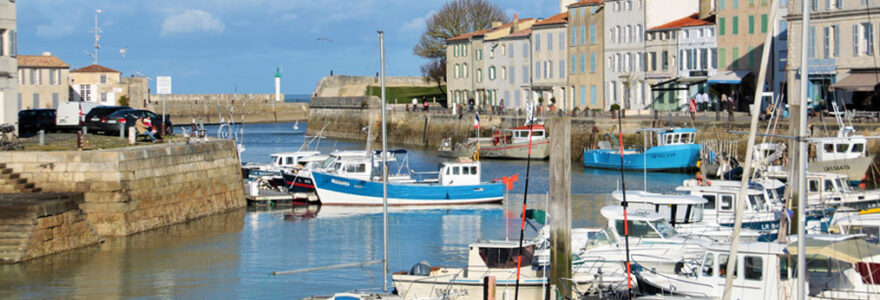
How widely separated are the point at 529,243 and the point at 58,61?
161ft

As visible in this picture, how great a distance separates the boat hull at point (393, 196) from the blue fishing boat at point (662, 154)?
1102 centimetres

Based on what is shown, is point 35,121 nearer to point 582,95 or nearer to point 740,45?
point 740,45

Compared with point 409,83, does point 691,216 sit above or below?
below

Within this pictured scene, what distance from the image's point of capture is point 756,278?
59.5ft

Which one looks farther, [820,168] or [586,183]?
[586,183]

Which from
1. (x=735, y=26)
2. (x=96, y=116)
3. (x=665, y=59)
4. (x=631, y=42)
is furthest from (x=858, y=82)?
(x=96, y=116)

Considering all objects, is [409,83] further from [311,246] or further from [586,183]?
[311,246]

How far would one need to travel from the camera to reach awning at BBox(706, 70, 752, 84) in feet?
194

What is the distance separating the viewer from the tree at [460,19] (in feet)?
325

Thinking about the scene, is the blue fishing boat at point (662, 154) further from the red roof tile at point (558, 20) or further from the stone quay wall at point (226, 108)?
the stone quay wall at point (226, 108)

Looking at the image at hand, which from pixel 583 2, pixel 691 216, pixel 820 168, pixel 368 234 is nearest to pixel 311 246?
pixel 368 234

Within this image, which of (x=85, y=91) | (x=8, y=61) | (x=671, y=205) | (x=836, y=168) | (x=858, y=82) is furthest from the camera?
(x=85, y=91)

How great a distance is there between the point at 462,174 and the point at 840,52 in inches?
796

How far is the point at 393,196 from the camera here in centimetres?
3909
